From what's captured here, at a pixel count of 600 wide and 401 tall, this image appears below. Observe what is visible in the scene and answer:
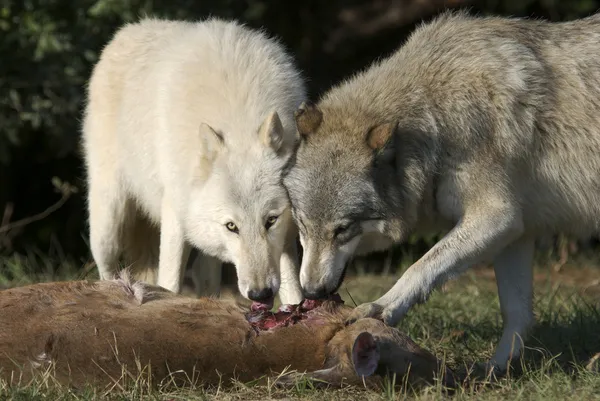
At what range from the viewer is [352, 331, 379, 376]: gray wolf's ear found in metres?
4.38

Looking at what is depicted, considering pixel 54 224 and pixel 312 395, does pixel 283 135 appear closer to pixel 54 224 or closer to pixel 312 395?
pixel 312 395

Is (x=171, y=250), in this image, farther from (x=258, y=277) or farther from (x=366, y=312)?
(x=366, y=312)

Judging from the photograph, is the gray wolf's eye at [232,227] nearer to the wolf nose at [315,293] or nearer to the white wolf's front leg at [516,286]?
the wolf nose at [315,293]

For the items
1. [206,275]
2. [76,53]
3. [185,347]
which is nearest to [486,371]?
[185,347]

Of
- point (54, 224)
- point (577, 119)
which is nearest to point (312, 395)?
point (577, 119)

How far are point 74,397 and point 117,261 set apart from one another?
9.37 feet

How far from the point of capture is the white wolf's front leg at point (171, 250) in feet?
20.6

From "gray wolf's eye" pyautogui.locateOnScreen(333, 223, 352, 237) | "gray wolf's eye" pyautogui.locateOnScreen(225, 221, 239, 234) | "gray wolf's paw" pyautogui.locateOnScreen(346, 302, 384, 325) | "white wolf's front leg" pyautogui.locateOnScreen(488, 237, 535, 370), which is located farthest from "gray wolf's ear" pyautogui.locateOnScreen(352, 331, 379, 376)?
"gray wolf's eye" pyautogui.locateOnScreen(225, 221, 239, 234)

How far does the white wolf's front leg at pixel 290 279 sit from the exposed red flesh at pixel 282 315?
1.05 metres

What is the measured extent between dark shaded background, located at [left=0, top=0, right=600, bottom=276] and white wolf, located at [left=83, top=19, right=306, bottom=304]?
1.01m

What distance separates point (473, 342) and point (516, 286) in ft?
1.48

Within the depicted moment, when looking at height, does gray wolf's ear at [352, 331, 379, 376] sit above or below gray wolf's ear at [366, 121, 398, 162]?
below

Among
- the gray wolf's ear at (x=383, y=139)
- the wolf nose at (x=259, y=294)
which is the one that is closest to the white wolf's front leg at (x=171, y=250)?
the wolf nose at (x=259, y=294)

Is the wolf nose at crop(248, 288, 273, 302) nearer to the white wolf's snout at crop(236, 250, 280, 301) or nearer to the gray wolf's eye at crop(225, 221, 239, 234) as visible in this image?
the white wolf's snout at crop(236, 250, 280, 301)
